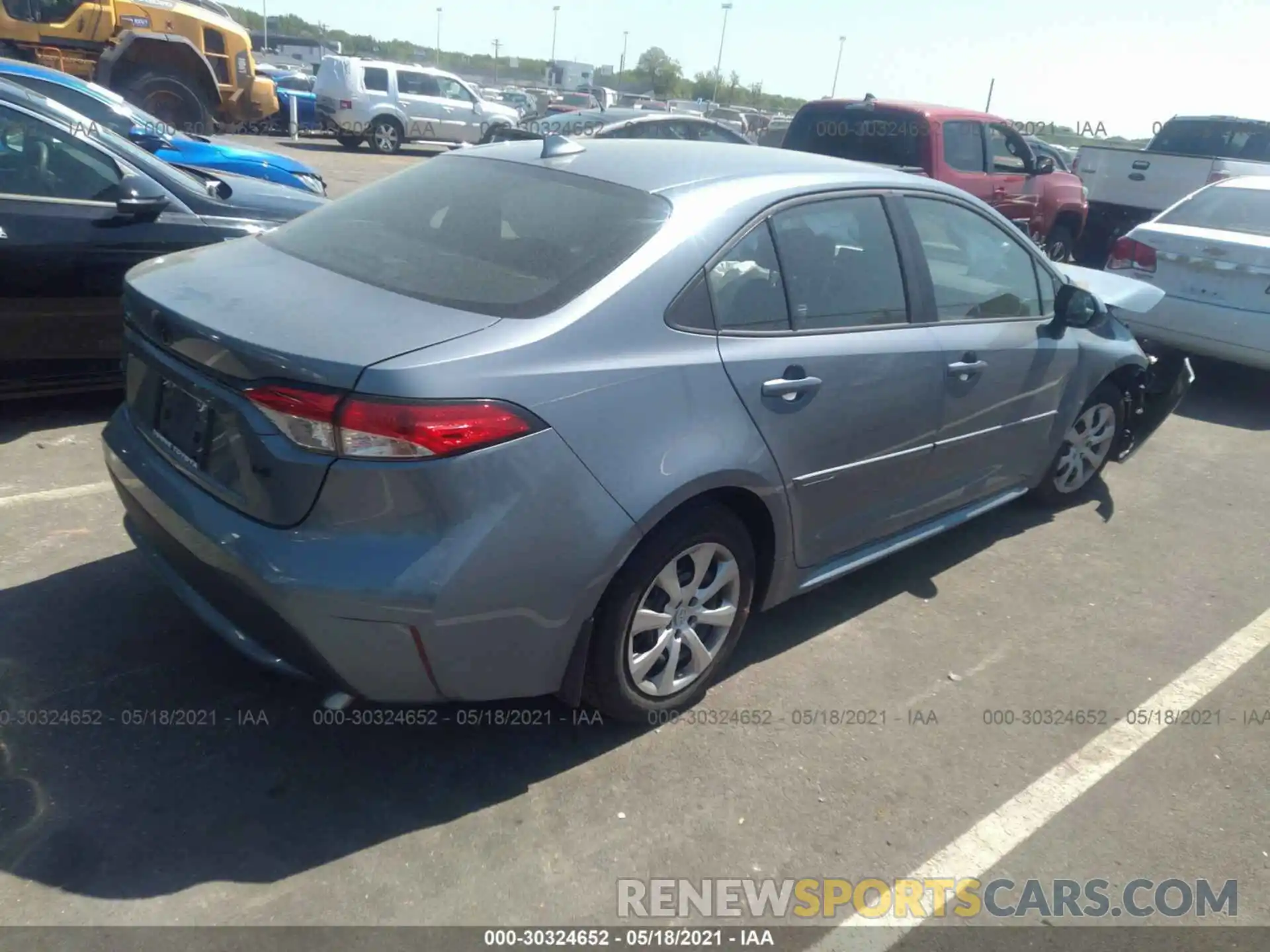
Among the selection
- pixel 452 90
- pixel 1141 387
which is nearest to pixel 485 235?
pixel 1141 387

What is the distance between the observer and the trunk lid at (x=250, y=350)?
96.7 inches

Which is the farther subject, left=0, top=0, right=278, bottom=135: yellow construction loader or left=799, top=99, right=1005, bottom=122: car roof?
left=0, top=0, right=278, bottom=135: yellow construction loader

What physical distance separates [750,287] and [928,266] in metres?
0.98

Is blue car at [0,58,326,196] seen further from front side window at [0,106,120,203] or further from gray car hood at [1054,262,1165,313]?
gray car hood at [1054,262,1165,313]

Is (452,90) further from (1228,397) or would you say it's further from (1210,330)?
(1210,330)

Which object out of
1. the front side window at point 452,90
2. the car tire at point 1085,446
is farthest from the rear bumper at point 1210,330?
the front side window at point 452,90

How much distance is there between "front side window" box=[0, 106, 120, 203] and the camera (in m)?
4.75

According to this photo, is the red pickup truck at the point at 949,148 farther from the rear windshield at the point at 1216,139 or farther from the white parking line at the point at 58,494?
the white parking line at the point at 58,494

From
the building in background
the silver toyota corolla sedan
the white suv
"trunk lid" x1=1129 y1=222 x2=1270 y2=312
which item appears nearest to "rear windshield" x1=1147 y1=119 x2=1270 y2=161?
"trunk lid" x1=1129 y1=222 x2=1270 y2=312

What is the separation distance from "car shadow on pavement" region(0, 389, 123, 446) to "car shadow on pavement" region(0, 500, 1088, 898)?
1722 millimetres

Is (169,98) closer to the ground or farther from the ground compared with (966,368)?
closer to the ground

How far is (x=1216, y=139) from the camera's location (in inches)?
537

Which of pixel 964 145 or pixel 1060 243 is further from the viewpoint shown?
pixel 1060 243

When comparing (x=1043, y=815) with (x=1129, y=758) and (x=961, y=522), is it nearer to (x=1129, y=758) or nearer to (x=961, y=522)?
(x=1129, y=758)
